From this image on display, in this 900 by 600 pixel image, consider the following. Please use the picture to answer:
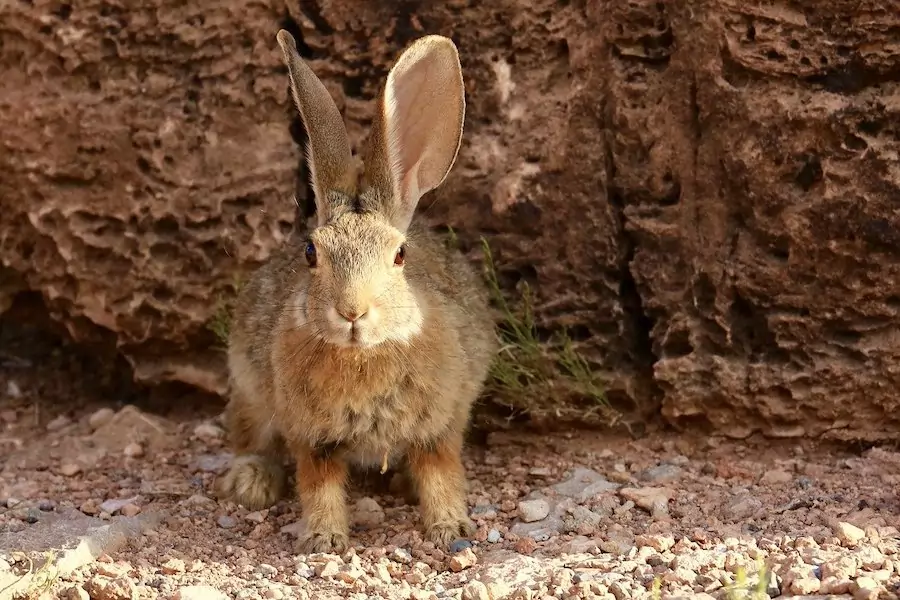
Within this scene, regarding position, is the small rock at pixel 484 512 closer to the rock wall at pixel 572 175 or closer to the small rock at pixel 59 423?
the rock wall at pixel 572 175

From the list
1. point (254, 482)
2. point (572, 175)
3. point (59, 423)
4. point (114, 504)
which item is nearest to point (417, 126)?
point (572, 175)

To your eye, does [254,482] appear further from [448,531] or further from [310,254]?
[310,254]

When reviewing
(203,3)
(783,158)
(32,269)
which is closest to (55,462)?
(32,269)

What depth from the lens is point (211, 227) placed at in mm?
5602

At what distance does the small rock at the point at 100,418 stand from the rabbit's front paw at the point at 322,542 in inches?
83.1

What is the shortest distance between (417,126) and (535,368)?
1.46 meters

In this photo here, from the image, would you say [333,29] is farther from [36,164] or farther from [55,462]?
[55,462]

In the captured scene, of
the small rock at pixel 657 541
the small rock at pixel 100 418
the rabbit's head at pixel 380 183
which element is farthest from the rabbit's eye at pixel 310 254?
the small rock at pixel 100 418

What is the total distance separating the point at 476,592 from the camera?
3434 millimetres

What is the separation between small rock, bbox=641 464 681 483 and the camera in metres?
4.60

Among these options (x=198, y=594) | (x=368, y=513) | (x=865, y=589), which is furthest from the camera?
(x=368, y=513)

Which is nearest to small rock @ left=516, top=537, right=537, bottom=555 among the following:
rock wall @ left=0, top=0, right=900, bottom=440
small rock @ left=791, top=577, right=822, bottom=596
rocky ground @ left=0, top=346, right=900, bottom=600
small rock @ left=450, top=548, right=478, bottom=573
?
rocky ground @ left=0, top=346, right=900, bottom=600

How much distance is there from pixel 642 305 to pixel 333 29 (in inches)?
80.5

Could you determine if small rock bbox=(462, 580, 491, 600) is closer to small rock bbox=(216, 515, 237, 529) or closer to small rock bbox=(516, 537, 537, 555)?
small rock bbox=(516, 537, 537, 555)
